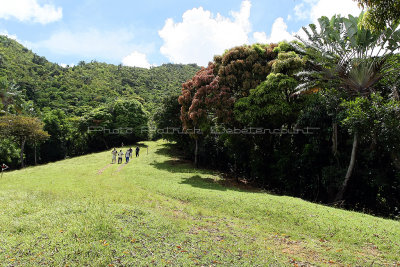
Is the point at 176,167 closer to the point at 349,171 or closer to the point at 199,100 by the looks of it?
the point at 199,100

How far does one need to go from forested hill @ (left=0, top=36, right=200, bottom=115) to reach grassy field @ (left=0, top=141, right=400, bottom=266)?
40.3 metres

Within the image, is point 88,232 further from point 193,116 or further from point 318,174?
point 318,174

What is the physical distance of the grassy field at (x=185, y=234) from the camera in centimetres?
568

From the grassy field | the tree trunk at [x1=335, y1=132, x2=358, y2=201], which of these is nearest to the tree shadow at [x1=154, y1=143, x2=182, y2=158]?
the grassy field

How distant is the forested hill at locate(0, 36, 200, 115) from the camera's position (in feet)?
207

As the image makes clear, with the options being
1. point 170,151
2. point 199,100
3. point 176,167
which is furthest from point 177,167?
point 170,151

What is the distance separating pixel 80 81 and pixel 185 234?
83592 millimetres

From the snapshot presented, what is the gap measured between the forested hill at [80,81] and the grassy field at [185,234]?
40.3 m

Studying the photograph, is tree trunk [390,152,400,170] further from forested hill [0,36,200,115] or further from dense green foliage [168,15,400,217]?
forested hill [0,36,200,115]

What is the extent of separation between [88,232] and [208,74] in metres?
17.1

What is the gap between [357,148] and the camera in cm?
1508

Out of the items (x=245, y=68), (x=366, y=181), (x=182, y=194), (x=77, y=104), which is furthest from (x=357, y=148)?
(x=77, y=104)

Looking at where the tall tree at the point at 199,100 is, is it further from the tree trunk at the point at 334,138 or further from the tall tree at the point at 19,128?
the tall tree at the point at 19,128

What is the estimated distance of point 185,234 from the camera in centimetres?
754
